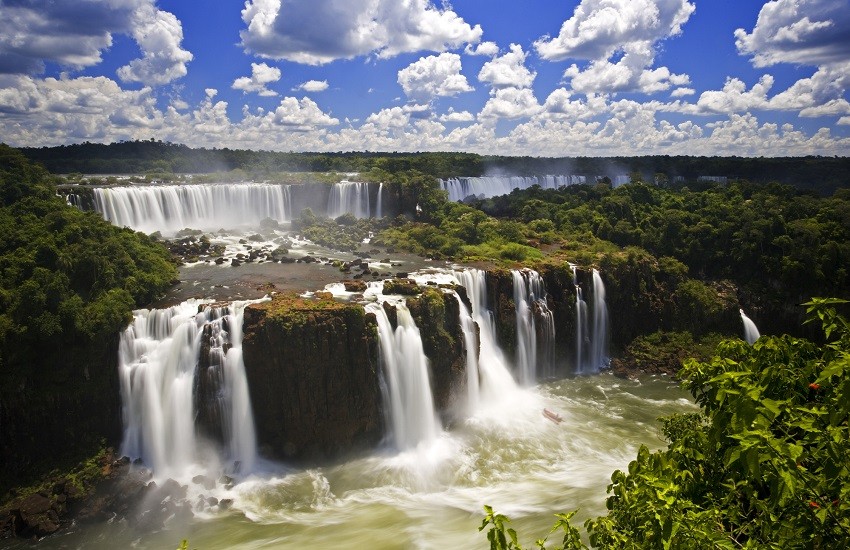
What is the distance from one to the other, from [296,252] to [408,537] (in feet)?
79.8

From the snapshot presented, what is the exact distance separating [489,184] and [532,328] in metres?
40.8

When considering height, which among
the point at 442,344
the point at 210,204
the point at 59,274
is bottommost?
the point at 442,344

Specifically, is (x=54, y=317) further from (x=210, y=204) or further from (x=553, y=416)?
(x=210, y=204)

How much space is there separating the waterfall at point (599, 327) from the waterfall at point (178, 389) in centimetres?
2124

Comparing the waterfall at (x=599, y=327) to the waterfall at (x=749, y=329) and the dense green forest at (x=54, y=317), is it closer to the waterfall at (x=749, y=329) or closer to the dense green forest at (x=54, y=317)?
the waterfall at (x=749, y=329)

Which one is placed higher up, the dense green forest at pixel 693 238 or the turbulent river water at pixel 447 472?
the dense green forest at pixel 693 238

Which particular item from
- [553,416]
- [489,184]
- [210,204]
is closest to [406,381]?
[553,416]

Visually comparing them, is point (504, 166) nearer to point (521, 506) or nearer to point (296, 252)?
point (296, 252)

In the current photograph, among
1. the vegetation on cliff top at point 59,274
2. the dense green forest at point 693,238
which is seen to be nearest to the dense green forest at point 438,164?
the dense green forest at point 693,238

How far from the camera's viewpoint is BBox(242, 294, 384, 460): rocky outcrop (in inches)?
834

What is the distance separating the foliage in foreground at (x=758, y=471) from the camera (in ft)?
13.7

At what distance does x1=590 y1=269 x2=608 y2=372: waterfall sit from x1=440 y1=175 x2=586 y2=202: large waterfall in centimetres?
3043

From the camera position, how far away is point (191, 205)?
1729 inches

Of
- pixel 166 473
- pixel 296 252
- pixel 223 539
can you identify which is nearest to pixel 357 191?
pixel 296 252
